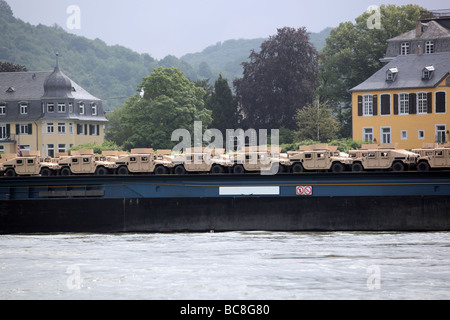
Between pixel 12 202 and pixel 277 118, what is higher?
pixel 277 118

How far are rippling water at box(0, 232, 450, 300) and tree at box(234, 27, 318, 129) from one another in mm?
52317

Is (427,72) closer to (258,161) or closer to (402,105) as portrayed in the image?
(402,105)

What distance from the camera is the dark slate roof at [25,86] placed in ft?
315

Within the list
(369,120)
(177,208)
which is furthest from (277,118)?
(177,208)

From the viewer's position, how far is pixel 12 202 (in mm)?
39594

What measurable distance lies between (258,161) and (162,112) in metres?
46.6

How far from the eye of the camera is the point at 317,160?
3772 centimetres

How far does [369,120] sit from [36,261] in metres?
51.9

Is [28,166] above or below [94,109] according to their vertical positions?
below

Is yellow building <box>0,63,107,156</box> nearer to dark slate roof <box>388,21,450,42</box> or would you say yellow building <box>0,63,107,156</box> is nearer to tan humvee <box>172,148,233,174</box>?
dark slate roof <box>388,21,450,42</box>

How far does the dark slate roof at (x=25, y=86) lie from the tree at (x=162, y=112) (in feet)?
45.8

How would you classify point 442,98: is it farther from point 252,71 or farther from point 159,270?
point 159,270

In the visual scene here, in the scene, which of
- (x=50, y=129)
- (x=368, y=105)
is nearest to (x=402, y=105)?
(x=368, y=105)
